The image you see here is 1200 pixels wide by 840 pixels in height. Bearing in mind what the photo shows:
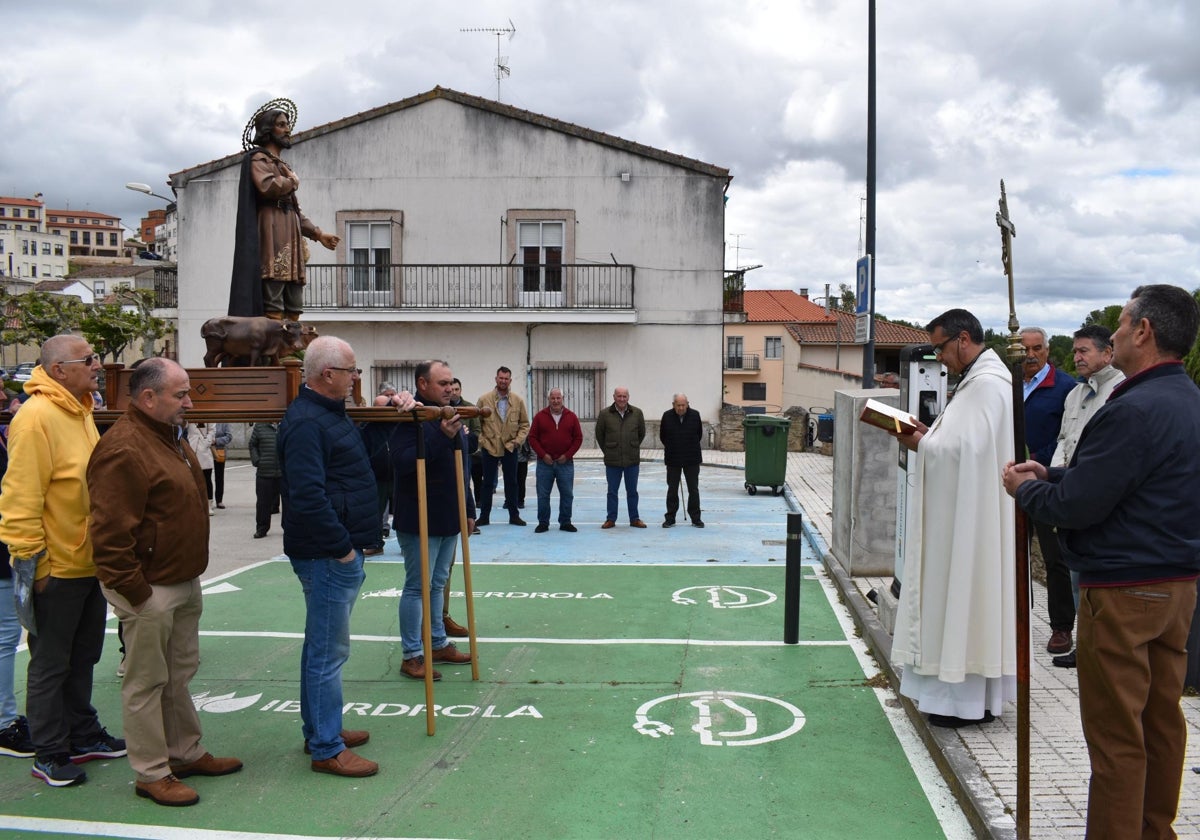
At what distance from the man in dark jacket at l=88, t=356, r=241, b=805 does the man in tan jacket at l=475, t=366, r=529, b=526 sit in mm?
8470

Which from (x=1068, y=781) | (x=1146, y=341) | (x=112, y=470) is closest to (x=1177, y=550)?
(x=1146, y=341)

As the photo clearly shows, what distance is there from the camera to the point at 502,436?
13320mm

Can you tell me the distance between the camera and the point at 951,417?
5219 mm

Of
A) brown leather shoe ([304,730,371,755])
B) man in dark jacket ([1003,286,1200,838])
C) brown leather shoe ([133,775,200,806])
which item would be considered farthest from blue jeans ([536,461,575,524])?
man in dark jacket ([1003,286,1200,838])

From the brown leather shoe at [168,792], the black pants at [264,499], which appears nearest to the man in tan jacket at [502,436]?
the black pants at [264,499]

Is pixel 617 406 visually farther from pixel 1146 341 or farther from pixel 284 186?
pixel 1146 341

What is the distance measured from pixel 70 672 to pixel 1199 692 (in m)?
6.32

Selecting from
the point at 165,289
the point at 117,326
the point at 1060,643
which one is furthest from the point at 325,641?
the point at 117,326

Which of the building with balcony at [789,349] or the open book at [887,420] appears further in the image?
the building with balcony at [789,349]

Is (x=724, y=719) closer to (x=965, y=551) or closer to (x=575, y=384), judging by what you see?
(x=965, y=551)

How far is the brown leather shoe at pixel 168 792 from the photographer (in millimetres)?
4543

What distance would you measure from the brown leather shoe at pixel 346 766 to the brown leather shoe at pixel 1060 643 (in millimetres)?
4544

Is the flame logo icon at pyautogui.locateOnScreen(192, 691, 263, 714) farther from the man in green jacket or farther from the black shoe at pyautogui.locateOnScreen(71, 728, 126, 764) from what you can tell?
the man in green jacket

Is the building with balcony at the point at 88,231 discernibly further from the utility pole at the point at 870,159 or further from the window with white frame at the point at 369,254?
the utility pole at the point at 870,159
